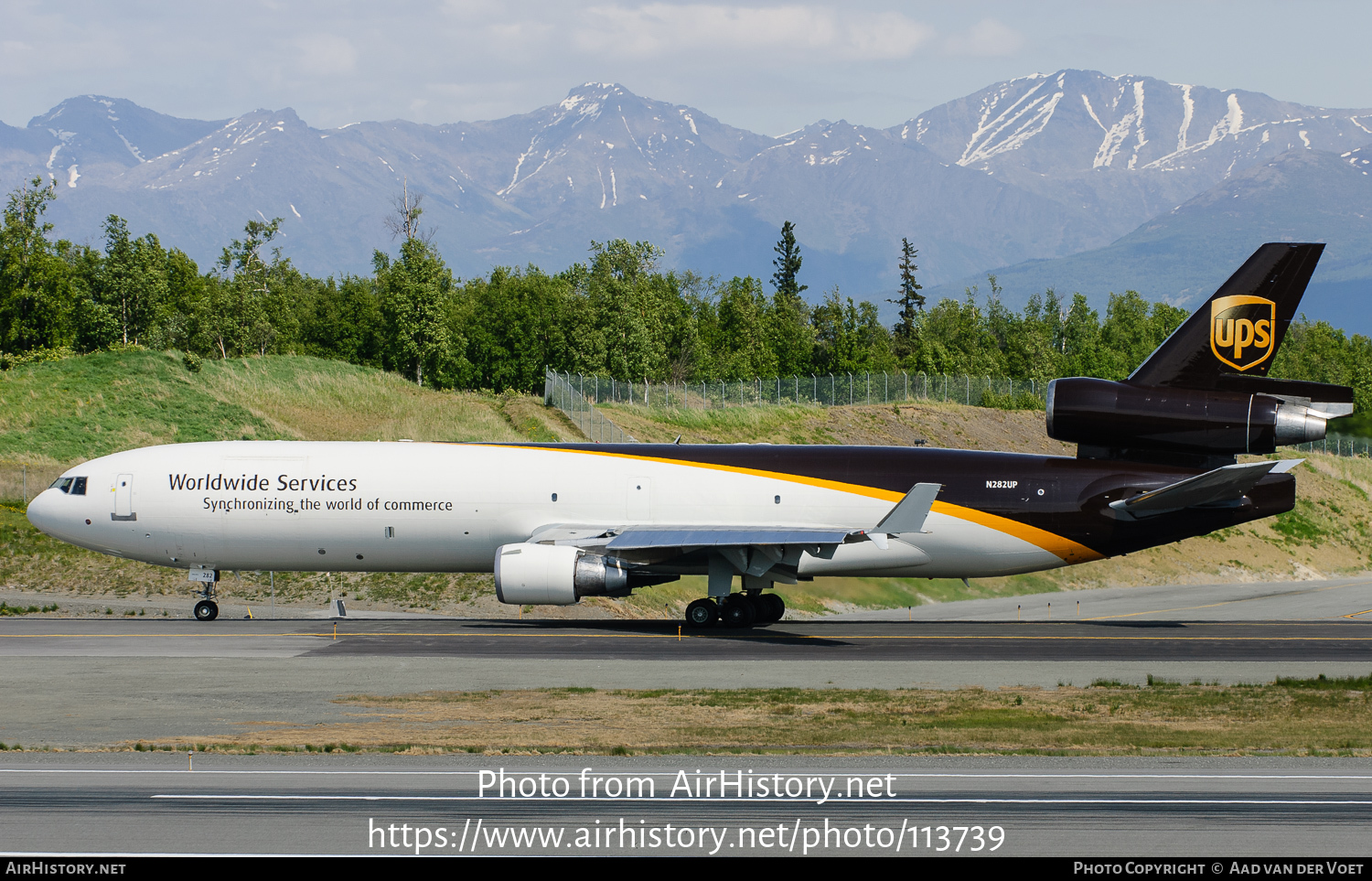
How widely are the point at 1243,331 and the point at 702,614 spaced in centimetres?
1631

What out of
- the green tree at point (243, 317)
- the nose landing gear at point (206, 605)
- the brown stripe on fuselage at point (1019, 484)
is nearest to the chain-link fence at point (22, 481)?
the nose landing gear at point (206, 605)

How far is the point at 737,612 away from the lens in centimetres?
3441

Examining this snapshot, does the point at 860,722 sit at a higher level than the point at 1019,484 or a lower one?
lower

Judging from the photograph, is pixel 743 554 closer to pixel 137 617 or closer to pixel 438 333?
pixel 137 617

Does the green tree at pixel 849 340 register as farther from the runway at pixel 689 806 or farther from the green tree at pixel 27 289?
the runway at pixel 689 806

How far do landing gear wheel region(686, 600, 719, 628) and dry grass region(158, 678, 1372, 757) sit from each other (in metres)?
10.2

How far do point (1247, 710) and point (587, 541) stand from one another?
56.4 feet

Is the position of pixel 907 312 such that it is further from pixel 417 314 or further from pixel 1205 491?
pixel 1205 491

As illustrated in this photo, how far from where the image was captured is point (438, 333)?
99.9 m

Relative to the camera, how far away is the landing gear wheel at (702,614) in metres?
34.2

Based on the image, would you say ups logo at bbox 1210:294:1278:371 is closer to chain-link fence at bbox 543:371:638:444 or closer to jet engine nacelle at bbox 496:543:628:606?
jet engine nacelle at bbox 496:543:628:606

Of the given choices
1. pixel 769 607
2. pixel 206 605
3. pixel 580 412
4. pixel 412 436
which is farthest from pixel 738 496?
pixel 412 436

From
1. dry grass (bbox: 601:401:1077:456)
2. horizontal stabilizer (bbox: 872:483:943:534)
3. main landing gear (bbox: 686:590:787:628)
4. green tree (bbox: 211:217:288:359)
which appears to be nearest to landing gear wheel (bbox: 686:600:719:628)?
main landing gear (bbox: 686:590:787:628)

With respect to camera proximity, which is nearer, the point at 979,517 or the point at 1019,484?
the point at 979,517
